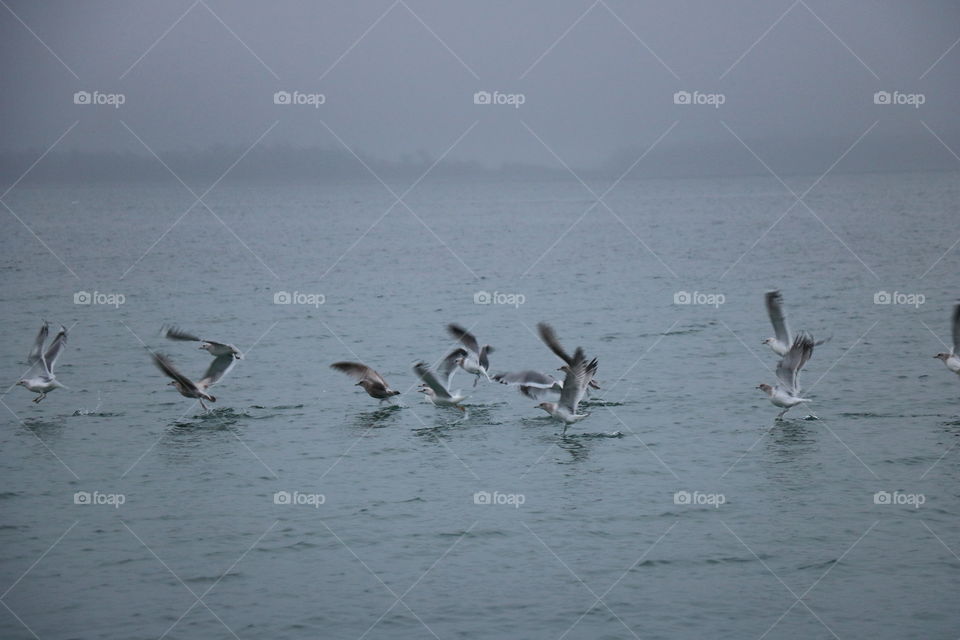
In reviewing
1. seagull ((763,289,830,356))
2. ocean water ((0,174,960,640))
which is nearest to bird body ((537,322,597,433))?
ocean water ((0,174,960,640))

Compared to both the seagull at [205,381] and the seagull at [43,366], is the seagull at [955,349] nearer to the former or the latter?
the seagull at [205,381]

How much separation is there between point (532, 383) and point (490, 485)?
17.5 ft

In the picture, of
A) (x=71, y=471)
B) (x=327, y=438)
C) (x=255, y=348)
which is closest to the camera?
(x=71, y=471)

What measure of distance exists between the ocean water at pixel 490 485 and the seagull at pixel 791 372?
724 mm

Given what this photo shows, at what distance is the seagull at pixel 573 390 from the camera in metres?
23.5

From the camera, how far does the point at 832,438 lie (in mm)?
24938

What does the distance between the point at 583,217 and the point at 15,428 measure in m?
114

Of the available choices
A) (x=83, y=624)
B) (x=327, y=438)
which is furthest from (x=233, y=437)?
(x=83, y=624)

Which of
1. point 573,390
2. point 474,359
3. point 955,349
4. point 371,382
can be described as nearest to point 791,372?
point 955,349

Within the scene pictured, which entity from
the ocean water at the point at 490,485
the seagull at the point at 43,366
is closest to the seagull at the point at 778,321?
the ocean water at the point at 490,485

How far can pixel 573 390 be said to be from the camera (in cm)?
2444

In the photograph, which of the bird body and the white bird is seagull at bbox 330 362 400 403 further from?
the bird body

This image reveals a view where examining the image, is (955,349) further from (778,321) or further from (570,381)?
(570,381)

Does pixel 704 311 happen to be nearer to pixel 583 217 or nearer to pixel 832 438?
pixel 832 438
